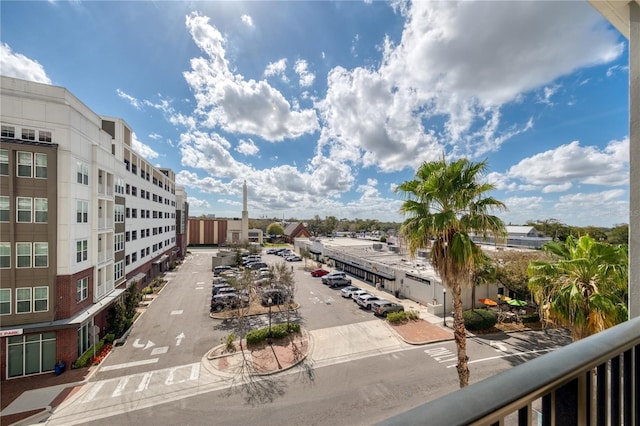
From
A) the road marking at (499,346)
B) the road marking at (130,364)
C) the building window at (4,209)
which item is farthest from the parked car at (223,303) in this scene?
the road marking at (499,346)

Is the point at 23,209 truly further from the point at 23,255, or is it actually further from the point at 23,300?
the point at 23,300

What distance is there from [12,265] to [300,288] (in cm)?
2073

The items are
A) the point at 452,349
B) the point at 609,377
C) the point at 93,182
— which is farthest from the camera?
the point at 93,182

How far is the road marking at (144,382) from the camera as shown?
38.7 feet

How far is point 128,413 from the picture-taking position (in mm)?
10281

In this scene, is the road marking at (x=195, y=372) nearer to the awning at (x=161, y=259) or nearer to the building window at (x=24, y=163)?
the building window at (x=24, y=163)

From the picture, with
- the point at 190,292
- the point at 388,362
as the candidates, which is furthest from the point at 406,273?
the point at 190,292

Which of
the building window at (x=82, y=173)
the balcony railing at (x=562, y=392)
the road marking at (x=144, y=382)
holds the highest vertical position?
the building window at (x=82, y=173)

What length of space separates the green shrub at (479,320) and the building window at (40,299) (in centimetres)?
2334

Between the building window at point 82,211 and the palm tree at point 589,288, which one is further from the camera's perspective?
the building window at point 82,211

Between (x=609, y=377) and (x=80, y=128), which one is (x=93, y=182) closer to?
(x=80, y=128)

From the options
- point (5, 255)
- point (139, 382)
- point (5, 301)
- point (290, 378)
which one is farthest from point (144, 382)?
point (5, 255)

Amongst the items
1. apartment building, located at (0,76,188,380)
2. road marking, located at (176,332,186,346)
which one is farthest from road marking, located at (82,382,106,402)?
road marking, located at (176,332,186,346)

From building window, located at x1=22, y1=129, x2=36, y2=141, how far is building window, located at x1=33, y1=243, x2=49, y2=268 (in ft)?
17.4
